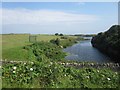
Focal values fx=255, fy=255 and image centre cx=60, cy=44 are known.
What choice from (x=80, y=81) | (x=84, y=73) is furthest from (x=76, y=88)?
(x=84, y=73)

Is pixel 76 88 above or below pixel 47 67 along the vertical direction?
below

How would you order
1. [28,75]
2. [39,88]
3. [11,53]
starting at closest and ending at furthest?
[39,88]
[28,75]
[11,53]

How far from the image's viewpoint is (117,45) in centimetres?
4678

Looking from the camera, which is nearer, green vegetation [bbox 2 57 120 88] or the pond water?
green vegetation [bbox 2 57 120 88]

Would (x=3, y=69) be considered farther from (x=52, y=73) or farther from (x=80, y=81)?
(x=80, y=81)

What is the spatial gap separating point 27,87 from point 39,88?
1.90 ft

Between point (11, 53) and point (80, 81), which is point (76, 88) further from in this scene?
point (11, 53)

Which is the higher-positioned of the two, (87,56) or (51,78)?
(51,78)

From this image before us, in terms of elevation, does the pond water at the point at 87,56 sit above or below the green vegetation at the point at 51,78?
below

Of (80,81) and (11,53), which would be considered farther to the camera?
(11,53)

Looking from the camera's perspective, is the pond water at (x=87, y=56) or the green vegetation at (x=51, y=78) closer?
the green vegetation at (x=51, y=78)

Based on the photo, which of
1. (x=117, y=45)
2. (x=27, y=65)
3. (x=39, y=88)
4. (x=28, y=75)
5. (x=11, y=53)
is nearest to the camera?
(x=39, y=88)

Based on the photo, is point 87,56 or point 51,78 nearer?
point 51,78

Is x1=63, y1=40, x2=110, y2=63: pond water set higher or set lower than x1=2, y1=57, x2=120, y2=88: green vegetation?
lower
